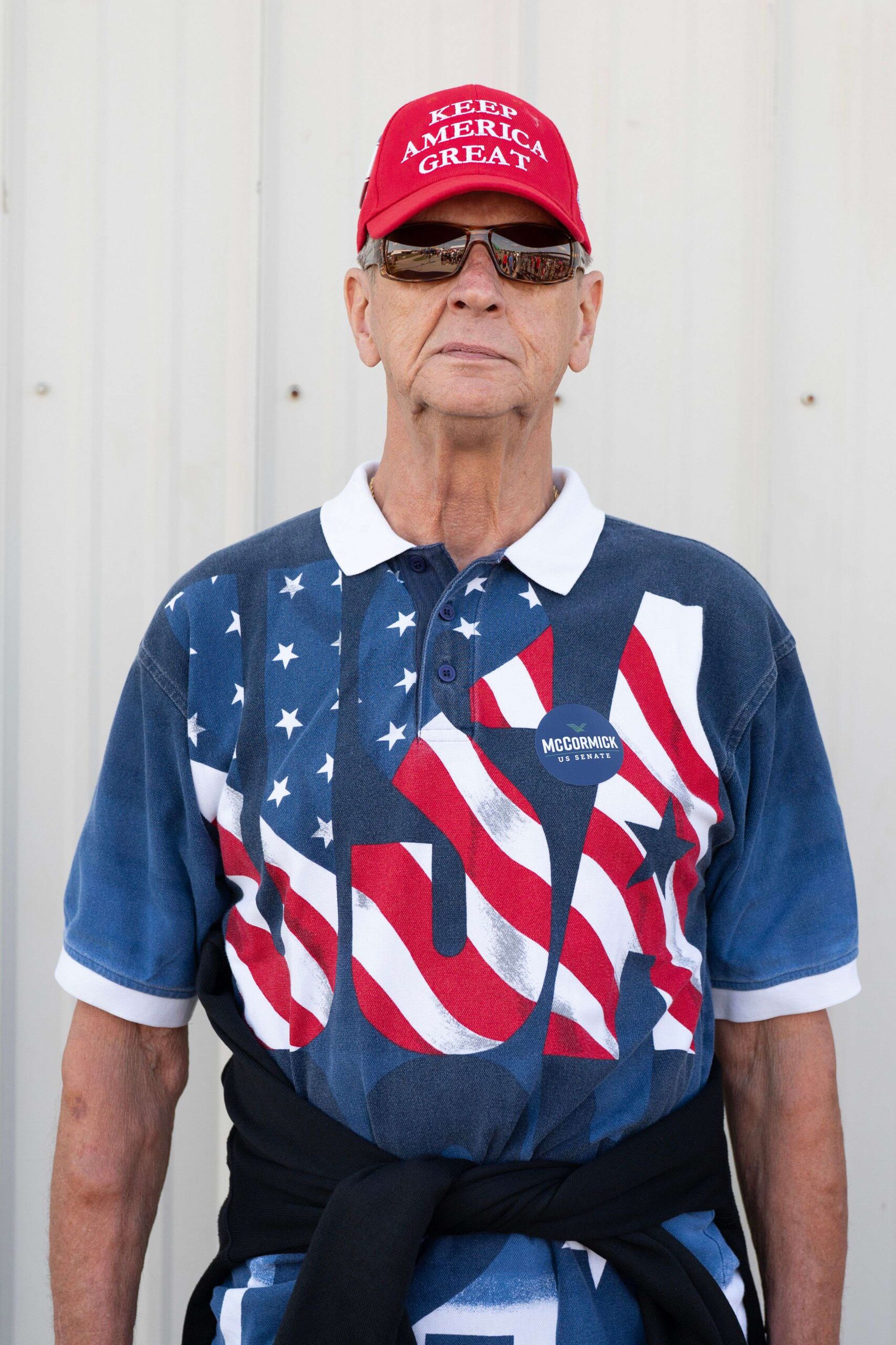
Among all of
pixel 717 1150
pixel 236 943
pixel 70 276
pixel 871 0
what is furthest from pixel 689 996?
pixel 871 0

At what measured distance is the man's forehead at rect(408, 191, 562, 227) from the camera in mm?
1521

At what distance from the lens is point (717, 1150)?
1462 millimetres

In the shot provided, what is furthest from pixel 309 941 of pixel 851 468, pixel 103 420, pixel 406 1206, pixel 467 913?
pixel 851 468

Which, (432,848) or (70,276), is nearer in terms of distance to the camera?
(432,848)

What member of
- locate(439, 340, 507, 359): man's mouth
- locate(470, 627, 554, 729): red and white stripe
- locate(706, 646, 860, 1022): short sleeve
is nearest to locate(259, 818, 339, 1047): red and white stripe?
locate(470, 627, 554, 729): red and white stripe

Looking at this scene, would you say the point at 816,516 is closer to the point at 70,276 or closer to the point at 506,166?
the point at 506,166

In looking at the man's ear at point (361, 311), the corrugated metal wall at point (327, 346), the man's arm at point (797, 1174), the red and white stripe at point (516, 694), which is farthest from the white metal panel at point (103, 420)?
the man's arm at point (797, 1174)

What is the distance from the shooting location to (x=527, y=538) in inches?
59.0

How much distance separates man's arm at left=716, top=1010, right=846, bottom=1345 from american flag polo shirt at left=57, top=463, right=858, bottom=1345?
62 mm

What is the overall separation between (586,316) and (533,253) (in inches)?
7.0

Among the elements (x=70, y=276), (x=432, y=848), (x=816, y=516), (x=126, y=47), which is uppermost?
(x=126, y=47)

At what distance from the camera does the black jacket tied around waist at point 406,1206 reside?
127cm

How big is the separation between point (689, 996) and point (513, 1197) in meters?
0.33

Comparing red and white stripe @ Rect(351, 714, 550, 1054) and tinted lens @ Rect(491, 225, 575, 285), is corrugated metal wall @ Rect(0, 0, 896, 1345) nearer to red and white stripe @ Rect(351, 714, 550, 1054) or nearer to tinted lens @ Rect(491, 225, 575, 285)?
tinted lens @ Rect(491, 225, 575, 285)
